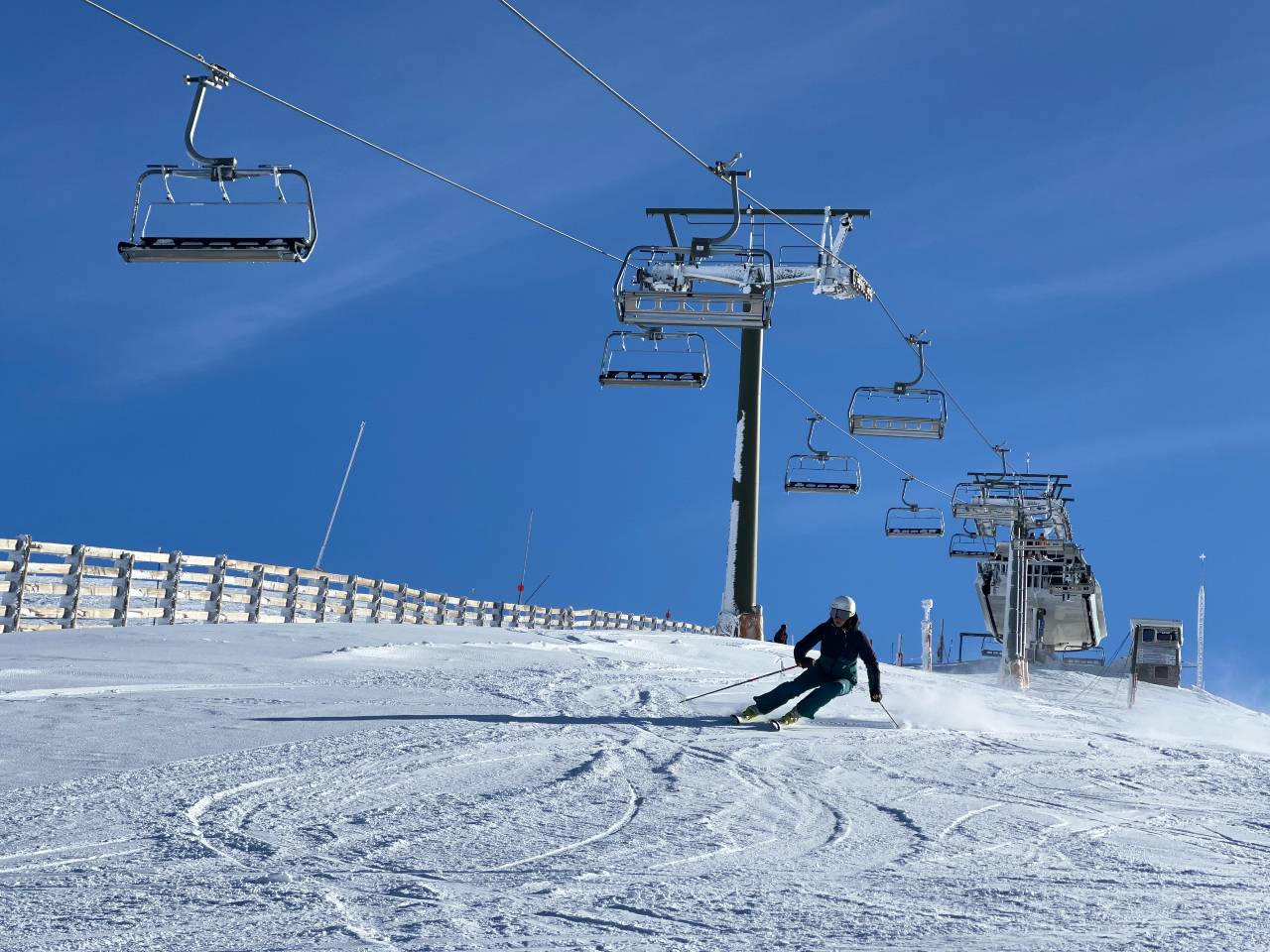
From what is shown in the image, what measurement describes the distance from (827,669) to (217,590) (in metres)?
15.0

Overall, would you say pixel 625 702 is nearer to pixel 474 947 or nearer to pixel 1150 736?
pixel 1150 736

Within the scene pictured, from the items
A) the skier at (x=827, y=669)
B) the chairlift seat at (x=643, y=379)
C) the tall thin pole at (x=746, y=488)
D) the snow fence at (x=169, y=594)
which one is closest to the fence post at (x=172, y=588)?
the snow fence at (x=169, y=594)

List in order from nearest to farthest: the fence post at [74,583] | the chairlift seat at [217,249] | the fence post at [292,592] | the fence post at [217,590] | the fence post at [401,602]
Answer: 1. the chairlift seat at [217,249]
2. the fence post at [74,583]
3. the fence post at [217,590]
4. the fence post at [292,592]
5. the fence post at [401,602]

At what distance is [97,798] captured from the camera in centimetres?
696

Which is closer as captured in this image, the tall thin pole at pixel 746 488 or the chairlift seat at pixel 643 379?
the chairlift seat at pixel 643 379

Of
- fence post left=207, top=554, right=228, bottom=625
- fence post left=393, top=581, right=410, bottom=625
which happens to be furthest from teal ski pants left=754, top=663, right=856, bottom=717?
fence post left=393, top=581, right=410, bottom=625

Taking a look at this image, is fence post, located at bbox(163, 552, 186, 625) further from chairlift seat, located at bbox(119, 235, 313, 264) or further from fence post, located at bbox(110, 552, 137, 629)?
chairlift seat, located at bbox(119, 235, 313, 264)

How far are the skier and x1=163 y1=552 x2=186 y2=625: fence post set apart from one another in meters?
13.8

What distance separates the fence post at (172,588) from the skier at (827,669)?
13777 millimetres

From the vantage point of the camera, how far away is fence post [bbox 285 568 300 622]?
25.9 m

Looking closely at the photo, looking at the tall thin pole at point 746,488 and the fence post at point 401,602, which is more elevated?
the tall thin pole at point 746,488

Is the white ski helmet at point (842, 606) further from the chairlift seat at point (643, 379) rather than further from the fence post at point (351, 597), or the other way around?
the fence post at point (351, 597)

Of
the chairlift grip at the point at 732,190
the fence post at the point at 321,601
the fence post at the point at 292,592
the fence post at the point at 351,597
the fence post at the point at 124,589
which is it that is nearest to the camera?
the chairlift grip at the point at 732,190

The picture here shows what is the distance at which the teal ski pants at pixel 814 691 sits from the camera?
12133 mm
